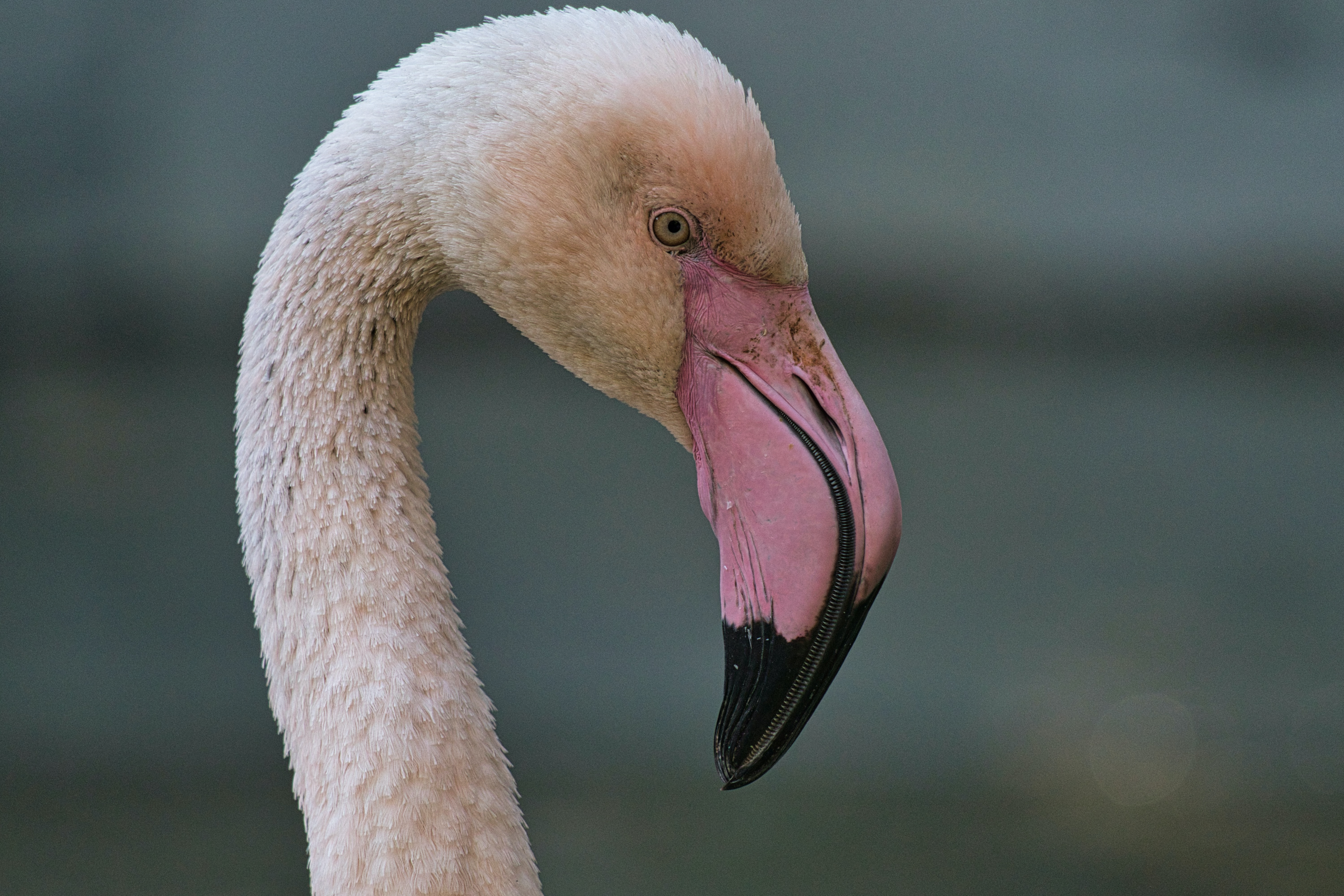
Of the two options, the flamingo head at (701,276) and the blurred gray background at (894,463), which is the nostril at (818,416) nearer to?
the flamingo head at (701,276)

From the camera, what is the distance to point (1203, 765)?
3127mm

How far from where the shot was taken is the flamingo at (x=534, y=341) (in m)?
0.87

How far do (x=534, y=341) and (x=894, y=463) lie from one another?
8.15 ft

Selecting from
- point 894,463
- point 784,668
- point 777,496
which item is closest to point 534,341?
point 777,496

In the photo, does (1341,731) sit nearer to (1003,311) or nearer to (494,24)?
(1003,311)

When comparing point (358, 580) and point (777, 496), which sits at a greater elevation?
point (777, 496)

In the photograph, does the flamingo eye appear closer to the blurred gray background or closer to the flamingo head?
the flamingo head

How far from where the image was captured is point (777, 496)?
91 centimetres

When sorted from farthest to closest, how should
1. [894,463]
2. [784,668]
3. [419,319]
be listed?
[894,463] < [419,319] < [784,668]

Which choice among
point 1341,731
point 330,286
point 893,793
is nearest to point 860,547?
point 330,286

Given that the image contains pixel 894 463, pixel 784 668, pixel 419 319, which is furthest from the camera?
pixel 894 463

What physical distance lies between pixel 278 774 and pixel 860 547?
277 cm

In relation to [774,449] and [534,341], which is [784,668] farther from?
[534,341]

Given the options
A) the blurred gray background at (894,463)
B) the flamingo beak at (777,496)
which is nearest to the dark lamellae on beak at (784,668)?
the flamingo beak at (777,496)
